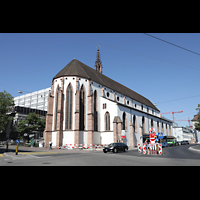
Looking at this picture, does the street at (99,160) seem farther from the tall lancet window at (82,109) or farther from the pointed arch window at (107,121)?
the pointed arch window at (107,121)

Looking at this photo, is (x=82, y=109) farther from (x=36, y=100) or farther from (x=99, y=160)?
(x=36, y=100)

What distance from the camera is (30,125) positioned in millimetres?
52969

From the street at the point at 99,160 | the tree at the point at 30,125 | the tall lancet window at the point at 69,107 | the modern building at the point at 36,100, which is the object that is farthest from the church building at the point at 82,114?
the modern building at the point at 36,100

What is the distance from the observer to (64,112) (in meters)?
35.4

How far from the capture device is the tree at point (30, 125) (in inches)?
2039

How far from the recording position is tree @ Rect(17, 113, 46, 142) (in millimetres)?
51781

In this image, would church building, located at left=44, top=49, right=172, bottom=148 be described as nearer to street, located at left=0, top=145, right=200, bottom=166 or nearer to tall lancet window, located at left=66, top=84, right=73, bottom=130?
tall lancet window, located at left=66, top=84, right=73, bottom=130

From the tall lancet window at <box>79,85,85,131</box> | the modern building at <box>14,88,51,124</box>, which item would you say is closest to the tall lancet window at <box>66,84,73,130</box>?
the tall lancet window at <box>79,85,85,131</box>

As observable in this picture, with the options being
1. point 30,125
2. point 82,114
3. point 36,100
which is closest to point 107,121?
point 82,114
